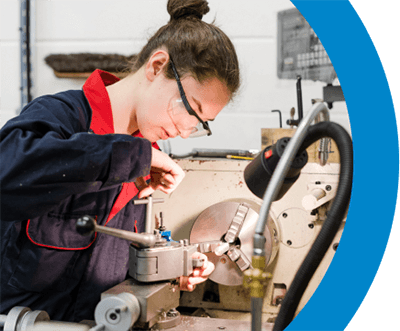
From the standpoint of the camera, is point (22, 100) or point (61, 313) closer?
point (61, 313)

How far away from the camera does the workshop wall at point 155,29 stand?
1.46 m

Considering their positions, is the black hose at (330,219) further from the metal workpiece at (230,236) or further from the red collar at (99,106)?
the red collar at (99,106)

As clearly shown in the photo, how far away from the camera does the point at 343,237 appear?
707mm

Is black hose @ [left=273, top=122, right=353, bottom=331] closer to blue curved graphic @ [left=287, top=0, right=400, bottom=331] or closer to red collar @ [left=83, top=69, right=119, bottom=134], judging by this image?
blue curved graphic @ [left=287, top=0, right=400, bottom=331]

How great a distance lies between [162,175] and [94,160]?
0.31m

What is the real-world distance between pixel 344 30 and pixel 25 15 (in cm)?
150

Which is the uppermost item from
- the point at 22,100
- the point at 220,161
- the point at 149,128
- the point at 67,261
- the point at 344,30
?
the point at 344,30

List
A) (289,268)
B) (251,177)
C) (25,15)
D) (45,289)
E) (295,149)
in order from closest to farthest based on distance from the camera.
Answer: (295,149) → (251,177) → (45,289) → (289,268) → (25,15)

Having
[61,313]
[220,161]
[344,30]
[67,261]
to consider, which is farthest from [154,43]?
[61,313]

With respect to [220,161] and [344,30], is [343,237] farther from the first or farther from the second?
[220,161]

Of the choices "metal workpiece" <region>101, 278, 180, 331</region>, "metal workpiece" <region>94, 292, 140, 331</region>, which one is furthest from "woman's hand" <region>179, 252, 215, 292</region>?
"metal workpiece" <region>94, 292, 140, 331</region>

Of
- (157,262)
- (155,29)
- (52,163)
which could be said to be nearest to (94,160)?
(52,163)

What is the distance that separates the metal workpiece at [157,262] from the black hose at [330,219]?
308mm

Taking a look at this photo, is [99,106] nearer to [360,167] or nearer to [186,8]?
[186,8]
